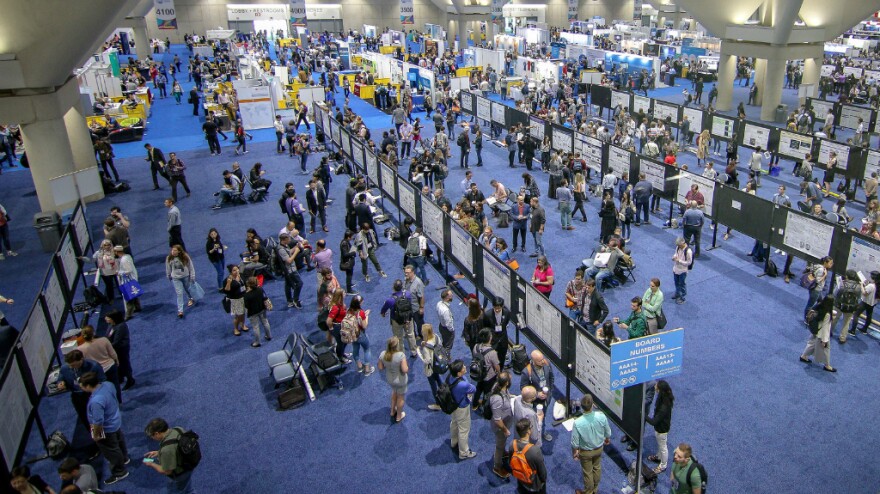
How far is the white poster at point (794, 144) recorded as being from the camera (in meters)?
20.5

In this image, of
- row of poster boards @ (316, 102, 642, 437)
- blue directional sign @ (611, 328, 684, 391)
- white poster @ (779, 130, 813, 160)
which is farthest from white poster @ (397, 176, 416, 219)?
white poster @ (779, 130, 813, 160)

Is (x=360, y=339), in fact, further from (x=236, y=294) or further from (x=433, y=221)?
(x=433, y=221)

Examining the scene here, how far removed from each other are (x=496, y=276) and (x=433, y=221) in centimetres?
349

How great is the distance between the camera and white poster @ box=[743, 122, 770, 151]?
21891 mm

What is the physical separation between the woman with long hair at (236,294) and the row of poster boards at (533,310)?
14.6 feet

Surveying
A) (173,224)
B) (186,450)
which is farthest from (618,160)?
(186,450)

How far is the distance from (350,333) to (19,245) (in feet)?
42.2

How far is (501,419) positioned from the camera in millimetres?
8000

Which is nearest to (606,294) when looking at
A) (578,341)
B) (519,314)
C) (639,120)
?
(519,314)

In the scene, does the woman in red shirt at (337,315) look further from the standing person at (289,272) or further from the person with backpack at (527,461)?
the person with backpack at (527,461)

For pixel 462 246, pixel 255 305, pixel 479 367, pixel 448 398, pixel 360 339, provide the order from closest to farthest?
1. pixel 448 398
2. pixel 479 367
3. pixel 360 339
4. pixel 255 305
5. pixel 462 246

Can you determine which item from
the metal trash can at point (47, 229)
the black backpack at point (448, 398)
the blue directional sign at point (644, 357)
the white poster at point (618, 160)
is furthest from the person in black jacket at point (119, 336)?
the white poster at point (618, 160)

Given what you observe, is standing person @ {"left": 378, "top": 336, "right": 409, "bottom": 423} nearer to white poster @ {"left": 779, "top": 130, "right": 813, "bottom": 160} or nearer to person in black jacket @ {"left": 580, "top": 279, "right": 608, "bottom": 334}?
person in black jacket @ {"left": 580, "top": 279, "right": 608, "bottom": 334}

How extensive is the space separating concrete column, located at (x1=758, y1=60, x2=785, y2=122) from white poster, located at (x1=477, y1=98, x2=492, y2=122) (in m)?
14.5
